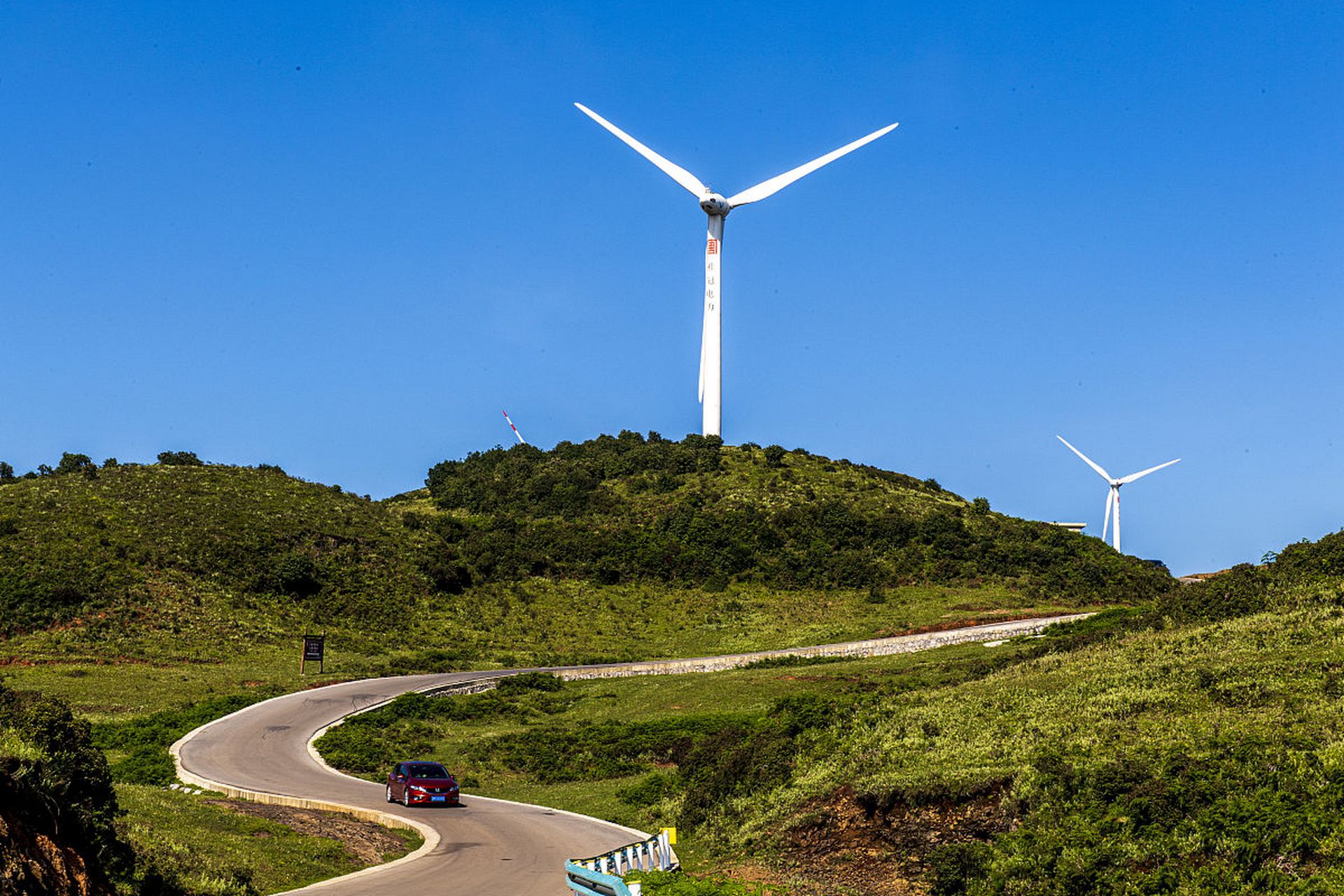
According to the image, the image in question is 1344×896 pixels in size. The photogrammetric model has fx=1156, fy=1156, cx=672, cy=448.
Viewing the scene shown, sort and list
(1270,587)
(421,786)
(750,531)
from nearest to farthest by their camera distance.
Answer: (421,786) < (1270,587) < (750,531)

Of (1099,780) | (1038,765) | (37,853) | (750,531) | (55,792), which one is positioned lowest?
(37,853)

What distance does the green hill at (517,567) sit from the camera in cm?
6831

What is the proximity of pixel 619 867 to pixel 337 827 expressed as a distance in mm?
10701

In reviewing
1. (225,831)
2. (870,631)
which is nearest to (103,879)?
(225,831)

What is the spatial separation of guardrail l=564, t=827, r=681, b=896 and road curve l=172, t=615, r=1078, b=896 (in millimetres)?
1766

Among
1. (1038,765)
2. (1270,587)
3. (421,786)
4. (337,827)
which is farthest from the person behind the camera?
(1270,587)

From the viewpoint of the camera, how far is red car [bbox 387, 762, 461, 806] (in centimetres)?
3250

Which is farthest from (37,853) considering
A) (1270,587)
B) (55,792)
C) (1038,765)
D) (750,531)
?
(750,531)

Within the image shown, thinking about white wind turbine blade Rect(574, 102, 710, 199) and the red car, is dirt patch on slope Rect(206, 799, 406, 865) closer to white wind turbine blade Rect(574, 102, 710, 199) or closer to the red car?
the red car

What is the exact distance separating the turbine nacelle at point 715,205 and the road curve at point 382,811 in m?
52.7

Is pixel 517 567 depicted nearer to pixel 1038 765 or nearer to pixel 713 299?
pixel 713 299

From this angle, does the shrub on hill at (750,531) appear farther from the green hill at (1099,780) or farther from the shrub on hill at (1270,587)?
the green hill at (1099,780)

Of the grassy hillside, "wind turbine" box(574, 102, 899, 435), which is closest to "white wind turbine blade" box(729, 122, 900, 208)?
"wind turbine" box(574, 102, 899, 435)

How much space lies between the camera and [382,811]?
30078 millimetres
